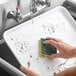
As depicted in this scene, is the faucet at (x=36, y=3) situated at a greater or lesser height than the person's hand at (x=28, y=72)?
greater

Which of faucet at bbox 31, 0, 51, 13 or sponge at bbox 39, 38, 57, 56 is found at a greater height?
faucet at bbox 31, 0, 51, 13

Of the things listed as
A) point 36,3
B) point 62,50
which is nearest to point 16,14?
point 36,3

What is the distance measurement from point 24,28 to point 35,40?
3.2 inches

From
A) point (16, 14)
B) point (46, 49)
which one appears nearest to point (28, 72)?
point (46, 49)

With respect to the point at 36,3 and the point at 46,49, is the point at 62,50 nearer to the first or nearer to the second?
the point at 46,49

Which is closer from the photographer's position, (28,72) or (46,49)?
(28,72)

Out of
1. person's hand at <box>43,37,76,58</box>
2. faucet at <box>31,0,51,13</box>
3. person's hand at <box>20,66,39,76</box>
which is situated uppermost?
faucet at <box>31,0,51,13</box>

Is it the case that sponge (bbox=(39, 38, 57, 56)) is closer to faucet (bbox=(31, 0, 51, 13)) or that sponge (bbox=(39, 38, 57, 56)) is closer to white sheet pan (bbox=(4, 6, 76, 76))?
white sheet pan (bbox=(4, 6, 76, 76))

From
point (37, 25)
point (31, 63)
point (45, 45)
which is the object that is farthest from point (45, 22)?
point (31, 63)

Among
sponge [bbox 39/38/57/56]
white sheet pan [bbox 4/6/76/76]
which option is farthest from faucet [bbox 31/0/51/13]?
sponge [bbox 39/38/57/56]

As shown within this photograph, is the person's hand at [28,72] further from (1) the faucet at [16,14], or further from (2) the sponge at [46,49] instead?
(1) the faucet at [16,14]

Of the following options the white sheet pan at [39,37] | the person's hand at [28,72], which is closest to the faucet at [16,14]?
the white sheet pan at [39,37]

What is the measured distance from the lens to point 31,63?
1.15m

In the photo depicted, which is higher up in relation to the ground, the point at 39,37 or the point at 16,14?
the point at 16,14
